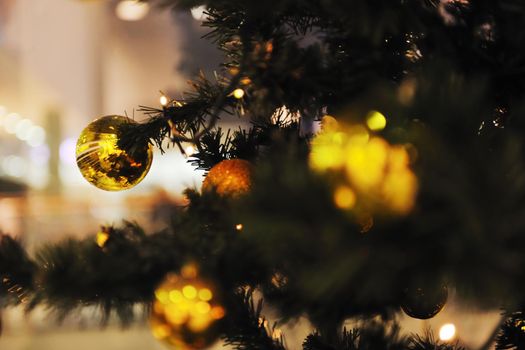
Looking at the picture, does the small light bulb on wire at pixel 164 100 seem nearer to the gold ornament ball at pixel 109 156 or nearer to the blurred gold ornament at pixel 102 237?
the gold ornament ball at pixel 109 156

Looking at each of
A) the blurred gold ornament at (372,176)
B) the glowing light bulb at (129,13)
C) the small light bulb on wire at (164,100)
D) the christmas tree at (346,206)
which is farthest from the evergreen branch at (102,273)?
the glowing light bulb at (129,13)

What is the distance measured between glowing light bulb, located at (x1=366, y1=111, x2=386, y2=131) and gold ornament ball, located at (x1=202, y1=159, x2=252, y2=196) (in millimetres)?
111

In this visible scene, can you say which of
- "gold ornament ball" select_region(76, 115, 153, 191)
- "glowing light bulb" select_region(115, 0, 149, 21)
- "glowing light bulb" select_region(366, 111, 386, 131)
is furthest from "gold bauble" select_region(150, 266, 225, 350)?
"glowing light bulb" select_region(115, 0, 149, 21)

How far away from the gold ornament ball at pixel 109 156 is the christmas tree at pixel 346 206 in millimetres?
58

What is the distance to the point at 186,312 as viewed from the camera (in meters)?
0.31

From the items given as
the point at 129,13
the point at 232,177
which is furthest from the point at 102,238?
the point at 129,13

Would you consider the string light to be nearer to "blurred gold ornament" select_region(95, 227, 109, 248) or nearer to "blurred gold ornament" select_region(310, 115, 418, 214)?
"blurred gold ornament" select_region(95, 227, 109, 248)

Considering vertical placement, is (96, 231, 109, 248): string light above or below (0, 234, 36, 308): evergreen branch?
above

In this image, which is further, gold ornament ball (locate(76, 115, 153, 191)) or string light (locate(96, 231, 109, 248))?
gold ornament ball (locate(76, 115, 153, 191))

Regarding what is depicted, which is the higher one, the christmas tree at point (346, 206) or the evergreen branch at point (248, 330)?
the christmas tree at point (346, 206)

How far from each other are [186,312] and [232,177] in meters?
0.13

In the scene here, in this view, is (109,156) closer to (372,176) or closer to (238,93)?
(238,93)

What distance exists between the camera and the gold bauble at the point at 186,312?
30cm

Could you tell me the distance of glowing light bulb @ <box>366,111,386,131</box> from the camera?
312mm
